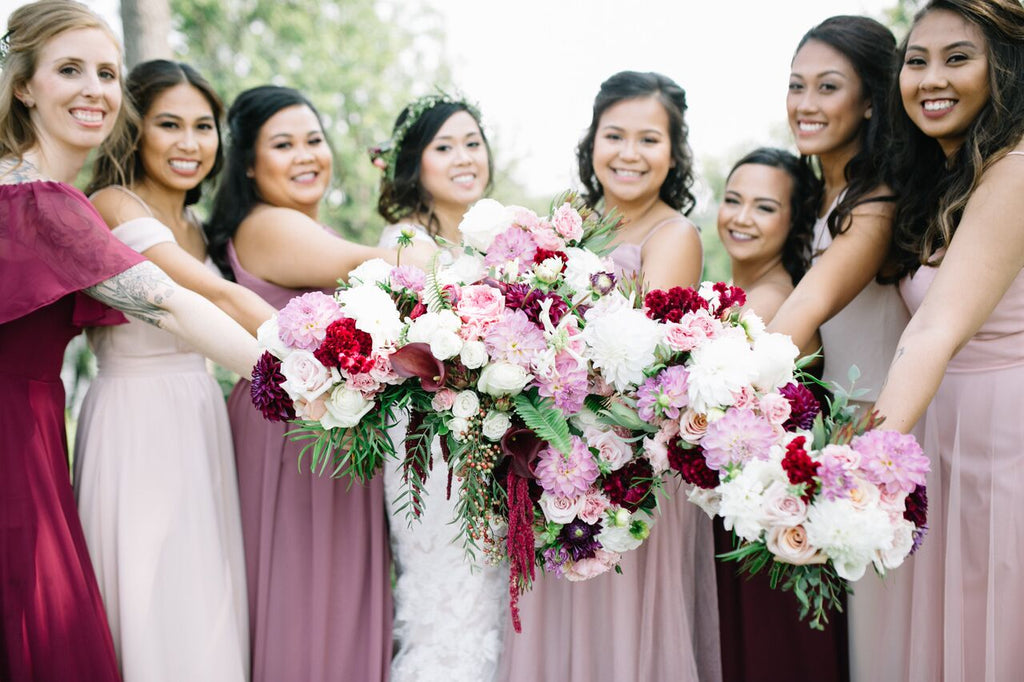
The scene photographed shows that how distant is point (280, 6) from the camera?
13773mm

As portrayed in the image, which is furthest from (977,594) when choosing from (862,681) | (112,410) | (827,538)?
(112,410)

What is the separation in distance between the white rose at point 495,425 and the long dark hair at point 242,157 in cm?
245

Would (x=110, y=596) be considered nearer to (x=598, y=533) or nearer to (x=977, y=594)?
(x=598, y=533)

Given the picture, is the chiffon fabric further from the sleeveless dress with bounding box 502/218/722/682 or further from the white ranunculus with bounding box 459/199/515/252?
the white ranunculus with bounding box 459/199/515/252

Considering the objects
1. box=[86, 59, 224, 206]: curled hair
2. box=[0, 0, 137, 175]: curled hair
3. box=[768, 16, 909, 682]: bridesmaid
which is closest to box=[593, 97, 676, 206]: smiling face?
box=[768, 16, 909, 682]: bridesmaid

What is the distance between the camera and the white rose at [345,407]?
2590 millimetres

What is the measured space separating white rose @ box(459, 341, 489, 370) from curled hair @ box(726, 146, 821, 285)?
232 centimetres

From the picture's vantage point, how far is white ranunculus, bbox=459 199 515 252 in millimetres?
2936

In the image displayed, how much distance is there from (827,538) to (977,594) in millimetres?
1428

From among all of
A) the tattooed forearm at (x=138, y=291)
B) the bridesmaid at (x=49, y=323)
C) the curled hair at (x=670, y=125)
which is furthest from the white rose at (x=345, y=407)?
A: the curled hair at (x=670, y=125)

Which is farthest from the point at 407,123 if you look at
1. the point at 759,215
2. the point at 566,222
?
the point at 566,222

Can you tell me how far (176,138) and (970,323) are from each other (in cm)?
368

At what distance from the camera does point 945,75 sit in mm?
3168

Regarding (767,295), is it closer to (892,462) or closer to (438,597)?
(892,462)
